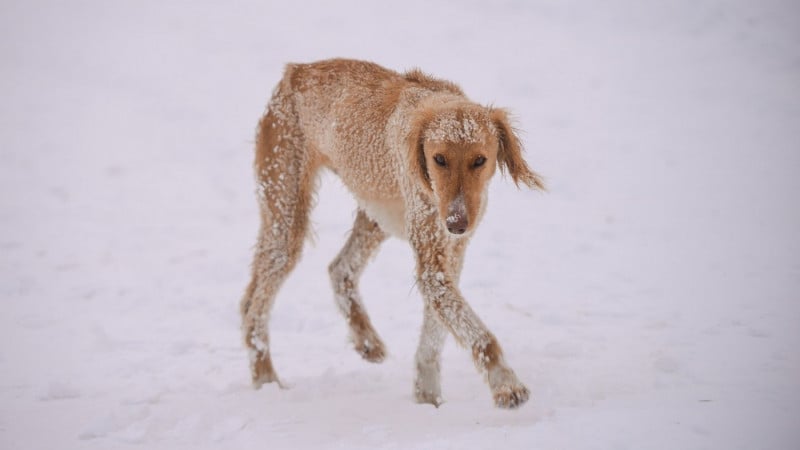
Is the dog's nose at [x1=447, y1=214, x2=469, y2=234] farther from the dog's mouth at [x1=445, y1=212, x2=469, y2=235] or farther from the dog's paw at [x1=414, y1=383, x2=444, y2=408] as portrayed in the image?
the dog's paw at [x1=414, y1=383, x2=444, y2=408]

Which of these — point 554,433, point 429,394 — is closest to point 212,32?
point 429,394

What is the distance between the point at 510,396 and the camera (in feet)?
11.8

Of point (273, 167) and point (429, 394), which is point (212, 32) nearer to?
point (273, 167)

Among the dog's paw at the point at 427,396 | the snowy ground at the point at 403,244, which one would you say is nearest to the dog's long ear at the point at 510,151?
the snowy ground at the point at 403,244

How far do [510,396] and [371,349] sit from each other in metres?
1.88

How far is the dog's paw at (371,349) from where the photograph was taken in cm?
530

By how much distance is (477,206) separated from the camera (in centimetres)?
385

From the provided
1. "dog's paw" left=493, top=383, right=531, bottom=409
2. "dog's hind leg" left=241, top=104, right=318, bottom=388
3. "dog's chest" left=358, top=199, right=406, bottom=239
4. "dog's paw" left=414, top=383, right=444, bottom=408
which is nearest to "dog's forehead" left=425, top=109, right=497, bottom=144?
"dog's chest" left=358, top=199, right=406, bottom=239

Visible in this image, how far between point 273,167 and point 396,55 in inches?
315

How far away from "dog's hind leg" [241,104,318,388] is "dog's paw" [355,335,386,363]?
0.64m

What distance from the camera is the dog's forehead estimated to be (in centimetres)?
386

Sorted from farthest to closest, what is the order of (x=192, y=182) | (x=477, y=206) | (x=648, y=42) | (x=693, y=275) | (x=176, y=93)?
(x=648, y=42) < (x=176, y=93) < (x=192, y=182) < (x=693, y=275) < (x=477, y=206)

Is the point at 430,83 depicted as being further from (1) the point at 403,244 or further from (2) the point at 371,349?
(1) the point at 403,244

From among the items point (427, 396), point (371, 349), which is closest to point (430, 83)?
point (371, 349)
